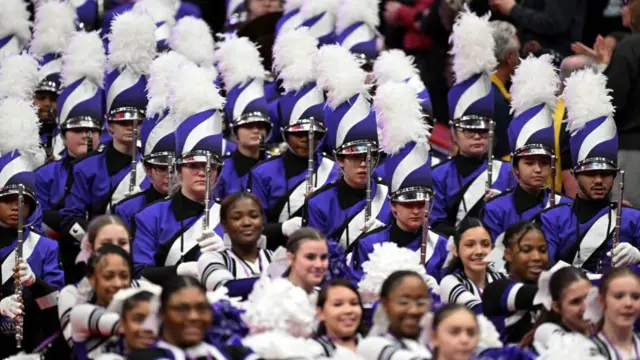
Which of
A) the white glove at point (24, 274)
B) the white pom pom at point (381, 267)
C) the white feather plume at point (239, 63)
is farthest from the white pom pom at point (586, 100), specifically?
the white glove at point (24, 274)

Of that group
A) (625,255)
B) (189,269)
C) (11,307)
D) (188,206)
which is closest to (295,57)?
(188,206)

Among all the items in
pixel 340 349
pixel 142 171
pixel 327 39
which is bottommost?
pixel 340 349

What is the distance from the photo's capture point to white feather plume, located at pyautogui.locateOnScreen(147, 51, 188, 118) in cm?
1142

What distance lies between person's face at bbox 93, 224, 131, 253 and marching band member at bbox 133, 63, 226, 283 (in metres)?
0.88

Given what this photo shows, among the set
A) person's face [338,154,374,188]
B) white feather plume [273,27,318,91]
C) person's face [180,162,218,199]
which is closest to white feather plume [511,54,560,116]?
person's face [338,154,374,188]

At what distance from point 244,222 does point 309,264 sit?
606 mm

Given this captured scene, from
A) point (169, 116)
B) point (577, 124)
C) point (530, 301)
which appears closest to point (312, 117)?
point (169, 116)

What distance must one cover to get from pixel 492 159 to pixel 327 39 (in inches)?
91.1

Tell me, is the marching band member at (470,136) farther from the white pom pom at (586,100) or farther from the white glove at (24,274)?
the white glove at (24,274)

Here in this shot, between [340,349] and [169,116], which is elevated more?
[169,116]

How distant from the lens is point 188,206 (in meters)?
10.5

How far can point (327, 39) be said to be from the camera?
1356cm

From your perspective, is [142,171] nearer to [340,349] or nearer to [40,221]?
[40,221]

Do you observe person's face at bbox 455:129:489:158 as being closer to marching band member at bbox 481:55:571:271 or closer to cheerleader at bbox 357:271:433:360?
marching band member at bbox 481:55:571:271
